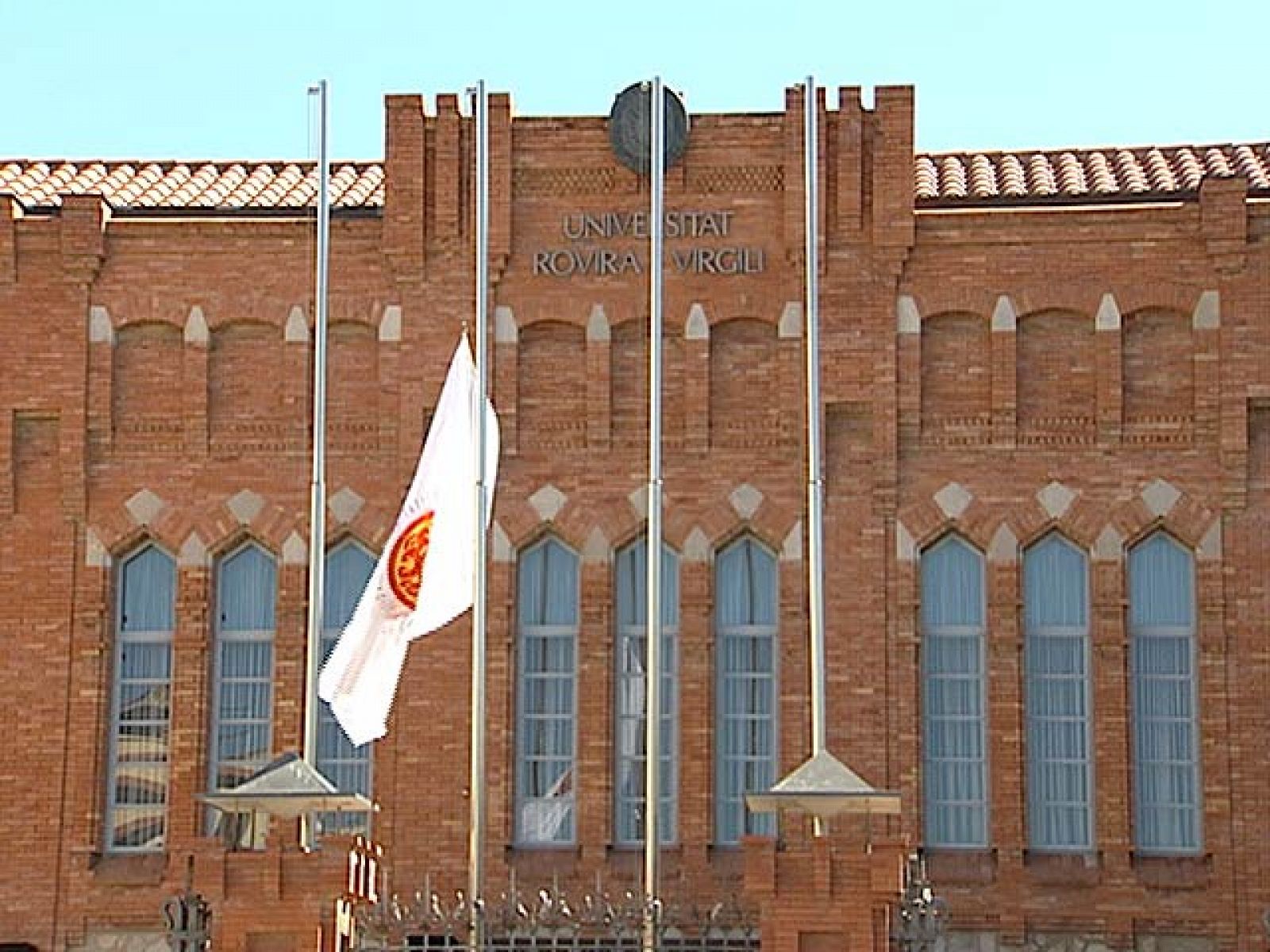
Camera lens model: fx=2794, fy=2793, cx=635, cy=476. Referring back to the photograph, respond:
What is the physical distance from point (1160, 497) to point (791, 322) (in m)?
4.20

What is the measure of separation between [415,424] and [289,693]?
3073 millimetres

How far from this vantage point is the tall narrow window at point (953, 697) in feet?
92.9

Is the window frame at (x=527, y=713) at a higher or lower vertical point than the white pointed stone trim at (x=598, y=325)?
lower

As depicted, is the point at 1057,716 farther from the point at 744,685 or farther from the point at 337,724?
the point at 337,724

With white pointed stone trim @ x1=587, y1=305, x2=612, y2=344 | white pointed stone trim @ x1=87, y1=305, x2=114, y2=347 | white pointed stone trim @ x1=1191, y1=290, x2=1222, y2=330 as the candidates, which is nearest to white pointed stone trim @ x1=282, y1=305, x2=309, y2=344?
white pointed stone trim @ x1=87, y1=305, x2=114, y2=347

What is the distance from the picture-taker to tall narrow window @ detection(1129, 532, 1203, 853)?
2811 cm

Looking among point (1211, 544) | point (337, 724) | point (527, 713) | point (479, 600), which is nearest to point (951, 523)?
point (1211, 544)

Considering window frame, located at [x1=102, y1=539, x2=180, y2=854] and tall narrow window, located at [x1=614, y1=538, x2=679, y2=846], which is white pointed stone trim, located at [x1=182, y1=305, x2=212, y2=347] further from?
tall narrow window, located at [x1=614, y1=538, x2=679, y2=846]

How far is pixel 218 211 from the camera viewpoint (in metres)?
30.0

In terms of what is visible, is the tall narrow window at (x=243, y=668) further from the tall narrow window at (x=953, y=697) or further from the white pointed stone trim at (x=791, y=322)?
the tall narrow window at (x=953, y=697)

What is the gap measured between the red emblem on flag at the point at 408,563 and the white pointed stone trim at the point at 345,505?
3763 mm

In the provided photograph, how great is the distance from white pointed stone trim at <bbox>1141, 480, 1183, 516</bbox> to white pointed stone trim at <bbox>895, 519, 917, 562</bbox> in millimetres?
2390

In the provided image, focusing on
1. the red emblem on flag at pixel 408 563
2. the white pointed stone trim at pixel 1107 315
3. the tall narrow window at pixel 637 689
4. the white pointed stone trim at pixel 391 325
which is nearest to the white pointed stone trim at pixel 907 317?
the white pointed stone trim at pixel 1107 315

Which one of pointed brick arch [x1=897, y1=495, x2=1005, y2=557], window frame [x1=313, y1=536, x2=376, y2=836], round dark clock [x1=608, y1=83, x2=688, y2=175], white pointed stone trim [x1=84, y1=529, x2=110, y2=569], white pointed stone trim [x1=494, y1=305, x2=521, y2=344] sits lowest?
window frame [x1=313, y1=536, x2=376, y2=836]
